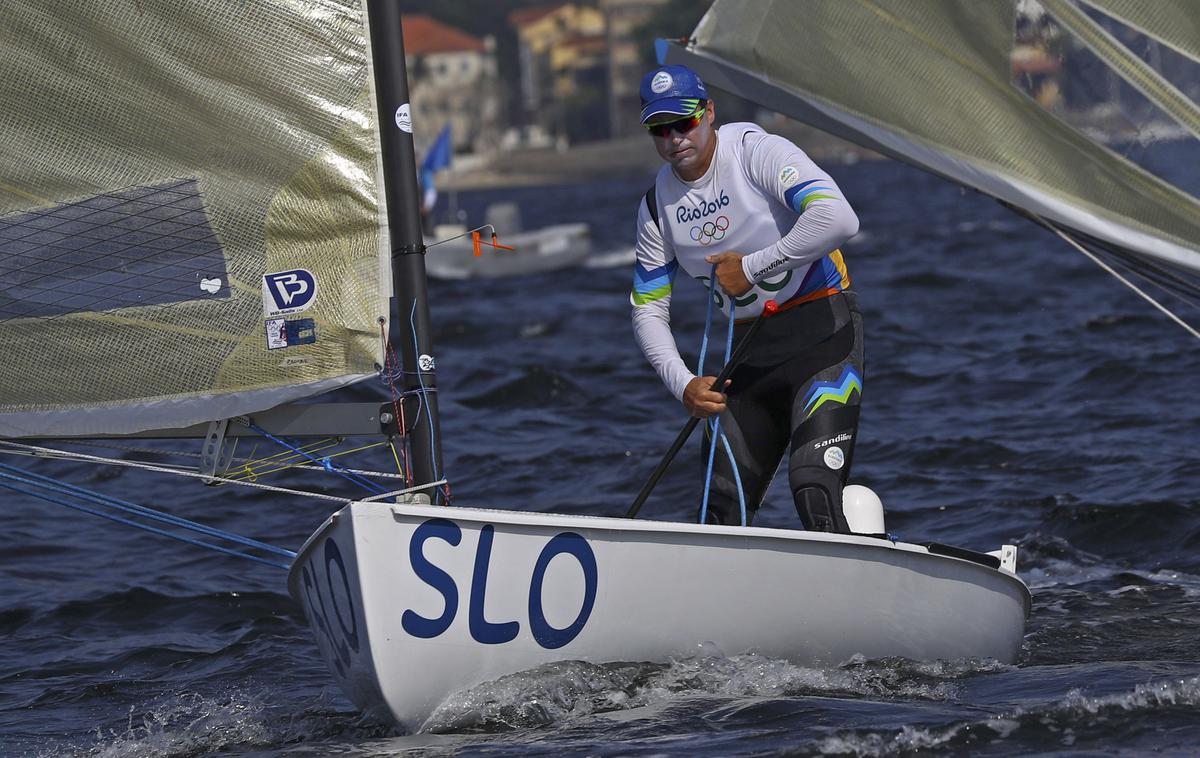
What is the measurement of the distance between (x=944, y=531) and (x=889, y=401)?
10.6 feet

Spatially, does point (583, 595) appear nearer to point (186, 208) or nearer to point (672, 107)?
point (672, 107)

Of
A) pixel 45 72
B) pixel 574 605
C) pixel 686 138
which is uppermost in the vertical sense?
pixel 45 72

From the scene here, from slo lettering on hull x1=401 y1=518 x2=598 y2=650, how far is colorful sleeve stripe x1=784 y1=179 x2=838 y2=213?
3.51 ft

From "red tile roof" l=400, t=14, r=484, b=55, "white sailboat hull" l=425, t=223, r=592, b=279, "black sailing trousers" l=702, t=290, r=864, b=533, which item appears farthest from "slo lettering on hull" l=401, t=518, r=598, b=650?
"red tile roof" l=400, t=14, r=484, b=55

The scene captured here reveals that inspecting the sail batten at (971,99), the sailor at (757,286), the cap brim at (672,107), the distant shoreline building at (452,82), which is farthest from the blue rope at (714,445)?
the distant shoreline building at (452,82)

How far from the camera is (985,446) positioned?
844 cm

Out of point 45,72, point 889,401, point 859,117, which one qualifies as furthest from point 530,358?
point 45,72

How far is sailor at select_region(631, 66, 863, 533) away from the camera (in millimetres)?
4352

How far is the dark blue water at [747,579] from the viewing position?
4148 millimetres

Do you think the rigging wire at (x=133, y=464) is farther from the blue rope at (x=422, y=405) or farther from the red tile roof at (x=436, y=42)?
the red tile roof at (x=436, y=42)

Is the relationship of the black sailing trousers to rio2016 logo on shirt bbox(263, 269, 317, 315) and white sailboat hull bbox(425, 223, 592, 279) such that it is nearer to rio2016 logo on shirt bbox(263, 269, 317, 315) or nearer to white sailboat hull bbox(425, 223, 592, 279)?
rio2016 logo on shirt bbox(263, 269, 317, 315)

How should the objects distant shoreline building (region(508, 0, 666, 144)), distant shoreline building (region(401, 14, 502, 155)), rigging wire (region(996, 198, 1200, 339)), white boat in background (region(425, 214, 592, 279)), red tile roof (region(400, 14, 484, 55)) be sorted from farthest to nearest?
red tile roof (region(400, 14, 484, 55))
distant shoreline building (region(401, 14, 502, 155))
distant shoreline building (region(508, 0, 666, 144))
white boat in background (region(425, 214, 592, 279))
rigging wire (region(996, 198, 1200, 339))

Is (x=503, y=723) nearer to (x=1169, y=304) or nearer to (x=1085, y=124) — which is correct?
(x=1085, y=124)

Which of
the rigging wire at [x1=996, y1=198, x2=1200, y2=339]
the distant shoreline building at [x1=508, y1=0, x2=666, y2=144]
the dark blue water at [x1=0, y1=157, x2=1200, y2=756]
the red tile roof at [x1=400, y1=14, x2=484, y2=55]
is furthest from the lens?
the red tile roof at [x1=400, y1=14, x2=484, y2=55]
